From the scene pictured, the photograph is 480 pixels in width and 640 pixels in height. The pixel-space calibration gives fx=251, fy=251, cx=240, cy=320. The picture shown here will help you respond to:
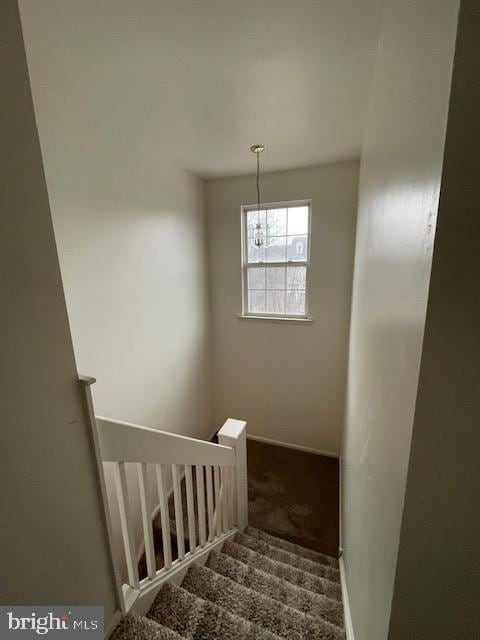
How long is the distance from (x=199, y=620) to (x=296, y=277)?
2.71 metres

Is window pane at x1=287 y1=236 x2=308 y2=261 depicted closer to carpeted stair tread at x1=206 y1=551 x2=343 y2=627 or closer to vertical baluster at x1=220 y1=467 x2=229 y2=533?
vertical baluster at x1=220 y1=467 x2=229 y2=533

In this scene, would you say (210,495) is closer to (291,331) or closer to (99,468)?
(99,468)

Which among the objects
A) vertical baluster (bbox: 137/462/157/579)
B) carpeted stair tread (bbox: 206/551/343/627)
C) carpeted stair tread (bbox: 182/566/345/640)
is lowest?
carpeted stair tread (bbox: 206/551/343/627)

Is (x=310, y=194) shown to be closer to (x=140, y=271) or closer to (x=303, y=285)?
(x=303, y=285)

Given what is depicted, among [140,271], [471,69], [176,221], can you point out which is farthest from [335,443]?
[471,69]

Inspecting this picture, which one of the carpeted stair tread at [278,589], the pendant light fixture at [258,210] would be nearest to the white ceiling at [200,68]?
the pendant light fixture at [258,210]

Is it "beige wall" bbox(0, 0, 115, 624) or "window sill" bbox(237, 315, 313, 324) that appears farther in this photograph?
"window sill" bbox(237, 315, 313, 324)

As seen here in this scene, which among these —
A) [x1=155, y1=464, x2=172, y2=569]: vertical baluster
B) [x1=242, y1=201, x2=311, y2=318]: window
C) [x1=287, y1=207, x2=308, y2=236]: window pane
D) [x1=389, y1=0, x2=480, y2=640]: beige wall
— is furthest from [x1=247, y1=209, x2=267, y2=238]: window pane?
[x1=389, y1=0, x2=480, y2=640]: beige wall

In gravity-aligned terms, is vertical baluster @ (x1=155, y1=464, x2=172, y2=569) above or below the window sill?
below

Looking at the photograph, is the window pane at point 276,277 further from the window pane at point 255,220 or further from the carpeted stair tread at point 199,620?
the carpeted stair tread at point 199,620

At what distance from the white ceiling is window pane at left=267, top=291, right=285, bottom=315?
5.03 feet

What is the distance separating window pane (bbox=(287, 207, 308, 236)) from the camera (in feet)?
9.09

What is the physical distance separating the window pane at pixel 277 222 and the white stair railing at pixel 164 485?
212cm

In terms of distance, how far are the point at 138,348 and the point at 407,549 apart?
2.01 meters
